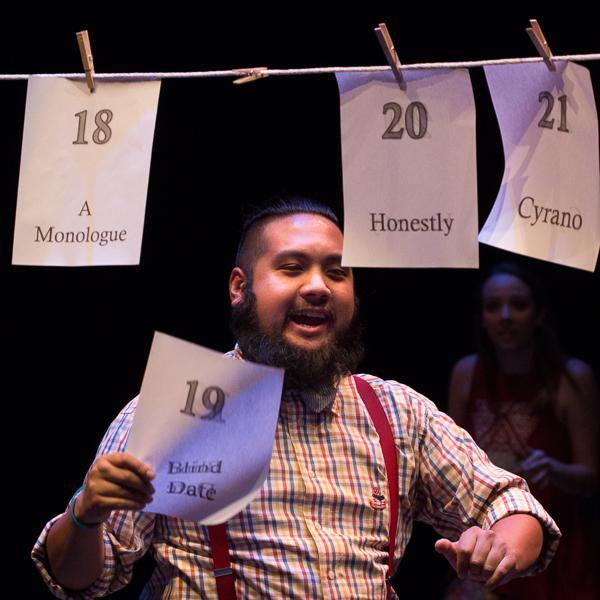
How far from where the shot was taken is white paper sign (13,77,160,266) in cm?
171

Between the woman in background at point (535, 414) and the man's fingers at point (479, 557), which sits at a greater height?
the woman in background at point (535, 414)

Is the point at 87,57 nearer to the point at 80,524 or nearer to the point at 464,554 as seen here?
the point at 80,524

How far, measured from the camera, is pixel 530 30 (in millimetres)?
1572

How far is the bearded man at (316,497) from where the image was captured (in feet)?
5.60

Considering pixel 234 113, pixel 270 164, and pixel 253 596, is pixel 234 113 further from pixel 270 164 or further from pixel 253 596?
pixel 253 596

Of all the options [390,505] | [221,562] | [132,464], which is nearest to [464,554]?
[390,505]

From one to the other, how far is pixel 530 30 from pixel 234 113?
A: 5.01 feet

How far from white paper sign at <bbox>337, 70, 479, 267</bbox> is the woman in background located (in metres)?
1.18

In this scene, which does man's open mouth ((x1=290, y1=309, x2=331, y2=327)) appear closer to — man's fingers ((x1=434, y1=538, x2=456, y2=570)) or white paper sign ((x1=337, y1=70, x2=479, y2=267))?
white paper sign ((x1=337, y1=70, x2=479, y2=267))

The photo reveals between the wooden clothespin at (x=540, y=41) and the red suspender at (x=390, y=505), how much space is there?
714 mm

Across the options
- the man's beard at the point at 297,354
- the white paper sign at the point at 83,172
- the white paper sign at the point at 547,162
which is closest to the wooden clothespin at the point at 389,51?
the white paper sign at the point at 547,162

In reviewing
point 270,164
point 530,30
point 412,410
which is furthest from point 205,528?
point 270,164

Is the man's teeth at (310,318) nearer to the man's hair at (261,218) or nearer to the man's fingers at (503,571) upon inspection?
the man's hair at (261,218)

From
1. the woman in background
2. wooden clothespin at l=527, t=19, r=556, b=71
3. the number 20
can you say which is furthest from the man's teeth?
the woman in background
